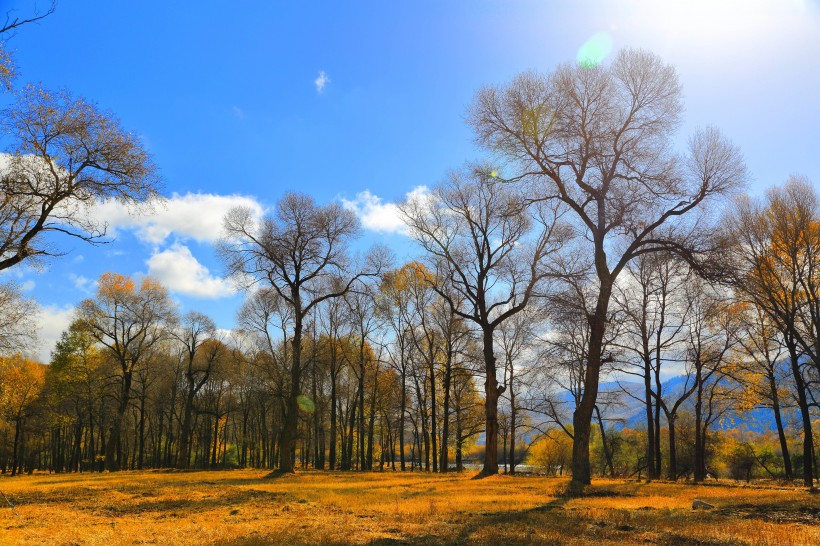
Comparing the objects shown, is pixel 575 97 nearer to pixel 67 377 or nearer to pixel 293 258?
pixel 293 258

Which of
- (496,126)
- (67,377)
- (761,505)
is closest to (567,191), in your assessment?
(496,126)

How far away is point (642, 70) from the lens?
17.1 m

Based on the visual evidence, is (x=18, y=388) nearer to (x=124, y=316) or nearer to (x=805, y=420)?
(x=124, y=316)

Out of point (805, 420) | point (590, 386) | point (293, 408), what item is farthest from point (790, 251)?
point (293, 408)

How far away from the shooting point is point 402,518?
10.7m

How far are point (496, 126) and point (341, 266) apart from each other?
12.7 metres

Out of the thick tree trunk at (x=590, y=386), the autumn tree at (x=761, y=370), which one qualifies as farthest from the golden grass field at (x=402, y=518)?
the autumn tree at (x=761, y=370)

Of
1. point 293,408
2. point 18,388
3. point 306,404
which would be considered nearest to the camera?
point 293,408

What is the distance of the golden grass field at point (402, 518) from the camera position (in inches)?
324

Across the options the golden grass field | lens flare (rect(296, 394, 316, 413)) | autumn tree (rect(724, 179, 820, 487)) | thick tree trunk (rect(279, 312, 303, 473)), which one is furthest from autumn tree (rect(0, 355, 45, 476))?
autumn tree (rect(724, 179, 820, 487))

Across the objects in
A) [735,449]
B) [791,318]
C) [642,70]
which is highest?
[642,70]

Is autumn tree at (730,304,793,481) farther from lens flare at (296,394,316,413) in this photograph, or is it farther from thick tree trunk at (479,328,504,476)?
lens flare at (296,394,316,413)

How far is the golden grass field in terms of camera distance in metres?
8.24

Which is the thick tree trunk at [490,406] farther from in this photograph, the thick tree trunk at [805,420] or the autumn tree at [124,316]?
the autumn tree at [124,316]
